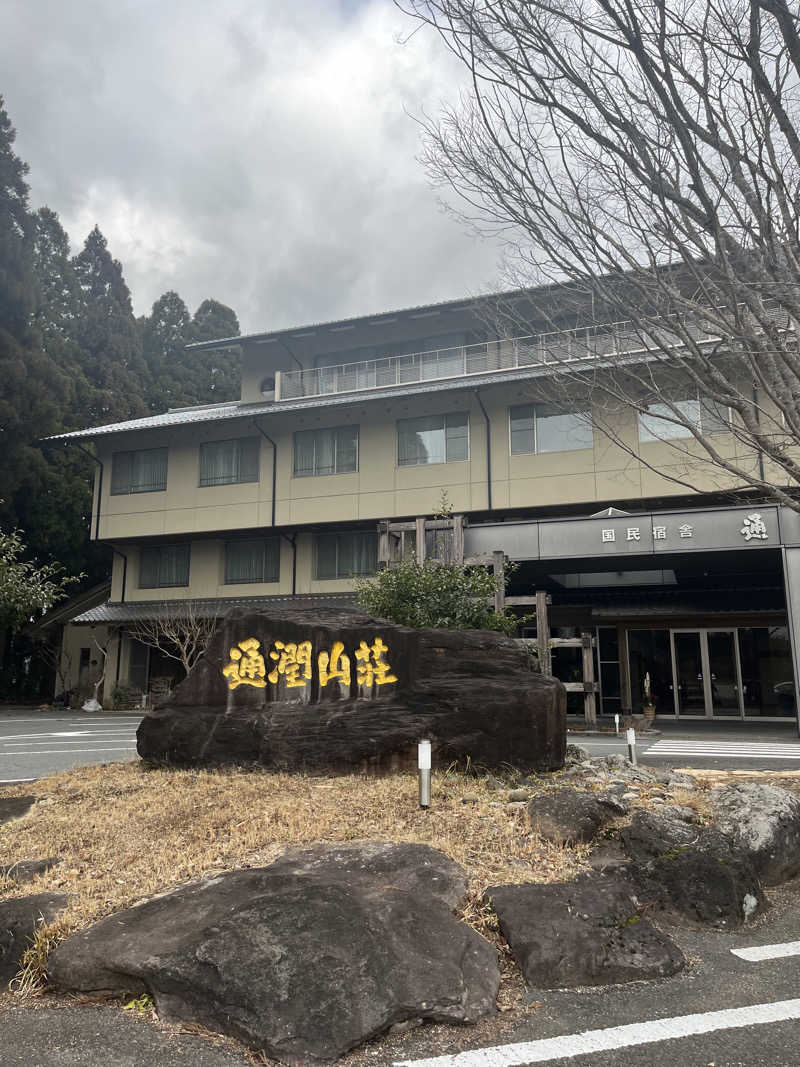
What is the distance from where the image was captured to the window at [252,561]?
24438 mm

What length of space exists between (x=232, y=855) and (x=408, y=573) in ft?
18.2

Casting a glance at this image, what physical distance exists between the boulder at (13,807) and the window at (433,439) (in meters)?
16.5

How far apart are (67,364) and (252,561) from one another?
15.3 metres

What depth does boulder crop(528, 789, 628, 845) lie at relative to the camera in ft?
18.1

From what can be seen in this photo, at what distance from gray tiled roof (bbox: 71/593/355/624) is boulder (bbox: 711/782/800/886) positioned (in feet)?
53.2

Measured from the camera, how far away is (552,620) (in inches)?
846

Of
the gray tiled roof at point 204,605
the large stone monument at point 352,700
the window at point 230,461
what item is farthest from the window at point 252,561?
the large stone monument at point 352,700

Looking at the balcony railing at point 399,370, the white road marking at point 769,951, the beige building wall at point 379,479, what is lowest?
the white road marking at point 769,951

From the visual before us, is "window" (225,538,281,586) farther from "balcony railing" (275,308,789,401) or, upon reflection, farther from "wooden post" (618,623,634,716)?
"wooden post" (618,623,634,716)

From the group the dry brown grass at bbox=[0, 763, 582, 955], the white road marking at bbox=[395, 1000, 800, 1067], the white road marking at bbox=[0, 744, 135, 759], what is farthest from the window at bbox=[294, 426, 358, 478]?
the white road marking at bbox=[395, 1000, 800, 1067]

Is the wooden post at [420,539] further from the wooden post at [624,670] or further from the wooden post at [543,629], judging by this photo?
the wooden post at [624,670]

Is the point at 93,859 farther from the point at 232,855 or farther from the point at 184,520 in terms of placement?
the point at 184,520

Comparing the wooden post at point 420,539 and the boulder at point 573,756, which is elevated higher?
the wooden post at point 420,539

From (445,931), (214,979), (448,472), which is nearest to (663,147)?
(445,931)
